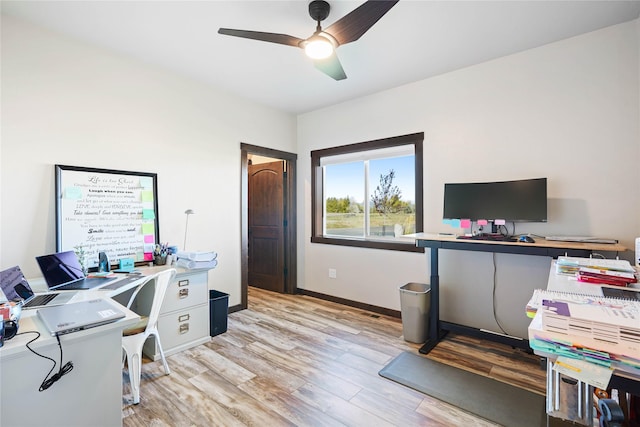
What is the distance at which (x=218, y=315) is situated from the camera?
300 centimetres

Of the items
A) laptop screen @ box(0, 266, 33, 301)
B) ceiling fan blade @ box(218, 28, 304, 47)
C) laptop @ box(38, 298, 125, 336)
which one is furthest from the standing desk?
laptop screen @ box(0, 266, 33, 301)

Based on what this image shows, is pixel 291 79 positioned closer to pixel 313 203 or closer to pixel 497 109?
Answer: pixel 313 203

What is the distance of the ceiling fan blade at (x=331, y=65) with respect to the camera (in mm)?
2227

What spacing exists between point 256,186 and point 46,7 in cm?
304

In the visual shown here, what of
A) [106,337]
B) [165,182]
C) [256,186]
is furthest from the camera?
[256,186]

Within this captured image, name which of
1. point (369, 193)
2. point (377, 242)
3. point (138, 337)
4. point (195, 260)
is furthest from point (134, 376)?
point (369, 193)

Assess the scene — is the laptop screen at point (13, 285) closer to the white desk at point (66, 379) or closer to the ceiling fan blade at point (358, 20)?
the white desk at point (66, 379)

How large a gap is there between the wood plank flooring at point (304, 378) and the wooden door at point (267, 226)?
1294mm

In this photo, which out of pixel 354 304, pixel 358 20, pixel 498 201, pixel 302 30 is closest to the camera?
pixel 358 20

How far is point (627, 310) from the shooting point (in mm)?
928

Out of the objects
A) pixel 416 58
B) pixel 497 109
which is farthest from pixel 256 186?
pixel 497 109

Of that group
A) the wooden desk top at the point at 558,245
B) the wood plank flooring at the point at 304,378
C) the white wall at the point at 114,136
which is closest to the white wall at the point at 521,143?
the wooden desk top at the point at 558,245

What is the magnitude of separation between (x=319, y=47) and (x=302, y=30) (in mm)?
418

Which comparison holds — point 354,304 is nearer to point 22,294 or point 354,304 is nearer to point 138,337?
point 138,337
